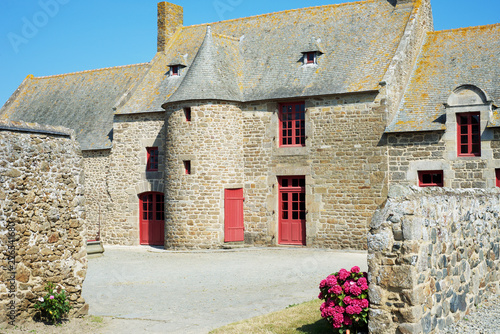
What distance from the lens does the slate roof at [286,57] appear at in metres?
19.5

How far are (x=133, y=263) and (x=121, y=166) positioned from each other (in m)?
6.63

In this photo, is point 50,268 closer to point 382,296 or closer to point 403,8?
point 382,296

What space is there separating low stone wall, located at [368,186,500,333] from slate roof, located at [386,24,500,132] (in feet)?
32.1

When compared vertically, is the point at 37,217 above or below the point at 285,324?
above

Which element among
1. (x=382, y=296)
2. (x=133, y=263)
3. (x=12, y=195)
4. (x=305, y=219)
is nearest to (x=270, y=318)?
(x=382, y=296)

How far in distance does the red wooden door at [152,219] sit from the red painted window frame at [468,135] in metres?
10.7

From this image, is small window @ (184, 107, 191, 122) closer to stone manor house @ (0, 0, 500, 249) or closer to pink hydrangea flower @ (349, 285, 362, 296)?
stone manor house @ (0, 0, 500, 249)

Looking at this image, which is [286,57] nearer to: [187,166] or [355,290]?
[187,166]

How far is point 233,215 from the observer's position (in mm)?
20109

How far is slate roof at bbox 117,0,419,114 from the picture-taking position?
1947 centimetres

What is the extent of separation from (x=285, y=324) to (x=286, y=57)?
14.2m

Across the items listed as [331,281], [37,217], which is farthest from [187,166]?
[331,281]

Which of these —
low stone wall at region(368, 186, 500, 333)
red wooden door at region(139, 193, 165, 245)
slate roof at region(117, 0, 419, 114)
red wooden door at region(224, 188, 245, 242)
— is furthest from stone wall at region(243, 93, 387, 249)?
low stone wall at region(368, 186, 500, 333)

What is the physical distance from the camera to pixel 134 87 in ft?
76.4
